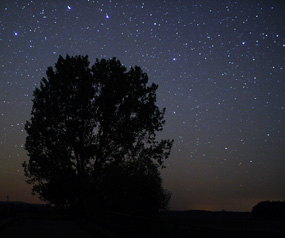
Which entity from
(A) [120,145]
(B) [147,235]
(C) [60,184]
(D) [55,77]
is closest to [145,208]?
(A) [120,145]

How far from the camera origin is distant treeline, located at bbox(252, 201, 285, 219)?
81.5 meters

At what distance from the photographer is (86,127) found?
26.7m

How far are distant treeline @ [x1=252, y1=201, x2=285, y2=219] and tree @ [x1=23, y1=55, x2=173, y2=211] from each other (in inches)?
2567

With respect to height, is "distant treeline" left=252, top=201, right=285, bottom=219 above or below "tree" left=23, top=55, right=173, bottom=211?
below

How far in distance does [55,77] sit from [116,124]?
6234 mm

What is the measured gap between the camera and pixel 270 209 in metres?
84.0

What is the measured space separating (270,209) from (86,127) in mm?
71463

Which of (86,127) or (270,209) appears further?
(270,209)

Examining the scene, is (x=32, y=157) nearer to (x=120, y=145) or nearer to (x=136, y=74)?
(x=120, y=145)

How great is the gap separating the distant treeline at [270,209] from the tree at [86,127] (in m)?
65.2

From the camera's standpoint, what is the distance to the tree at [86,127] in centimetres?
2645

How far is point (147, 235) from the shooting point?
473 inches

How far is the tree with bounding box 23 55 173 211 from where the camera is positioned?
26.5 m

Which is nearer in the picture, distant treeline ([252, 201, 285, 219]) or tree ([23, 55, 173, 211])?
tree ([23, 55, 173, 211])
